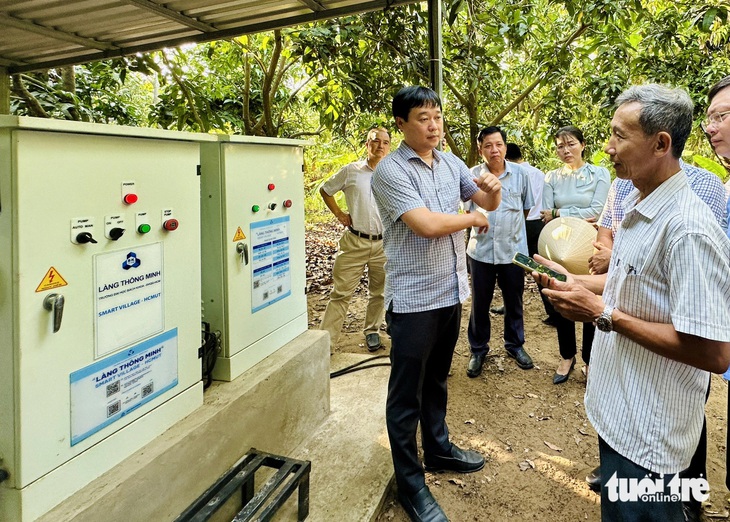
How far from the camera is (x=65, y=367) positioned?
156 cm

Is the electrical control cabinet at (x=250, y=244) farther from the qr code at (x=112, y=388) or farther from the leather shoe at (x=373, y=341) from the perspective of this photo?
the leather shoe at (x=373, y=341)

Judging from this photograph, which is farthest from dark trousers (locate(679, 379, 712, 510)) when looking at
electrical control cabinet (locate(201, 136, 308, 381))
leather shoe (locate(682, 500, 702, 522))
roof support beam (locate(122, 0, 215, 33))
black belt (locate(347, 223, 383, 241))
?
roof support beam (locate(122, 0, 215, 33))

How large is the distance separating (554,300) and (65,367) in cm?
162

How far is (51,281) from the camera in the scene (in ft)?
4.92

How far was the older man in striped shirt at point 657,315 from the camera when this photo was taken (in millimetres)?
1297

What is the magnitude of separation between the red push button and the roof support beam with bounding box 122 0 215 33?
154 centimetres

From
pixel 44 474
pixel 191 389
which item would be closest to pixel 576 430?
pixel 191 389

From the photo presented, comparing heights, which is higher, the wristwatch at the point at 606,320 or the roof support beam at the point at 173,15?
the roof support beam at the point at 173,15

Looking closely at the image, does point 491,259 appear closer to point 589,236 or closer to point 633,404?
point 589,236

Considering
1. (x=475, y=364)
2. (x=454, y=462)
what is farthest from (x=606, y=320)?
(x=475, y=364)

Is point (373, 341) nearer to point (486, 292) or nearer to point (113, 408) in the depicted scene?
point (486, 292)

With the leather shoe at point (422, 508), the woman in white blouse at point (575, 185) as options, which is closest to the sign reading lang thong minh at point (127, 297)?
the leather shoe at point (422, 508)

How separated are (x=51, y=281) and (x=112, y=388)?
0.47 meters

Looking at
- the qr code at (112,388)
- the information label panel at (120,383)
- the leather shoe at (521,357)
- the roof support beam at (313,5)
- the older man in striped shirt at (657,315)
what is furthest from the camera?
the leather shoe at (521,357)
